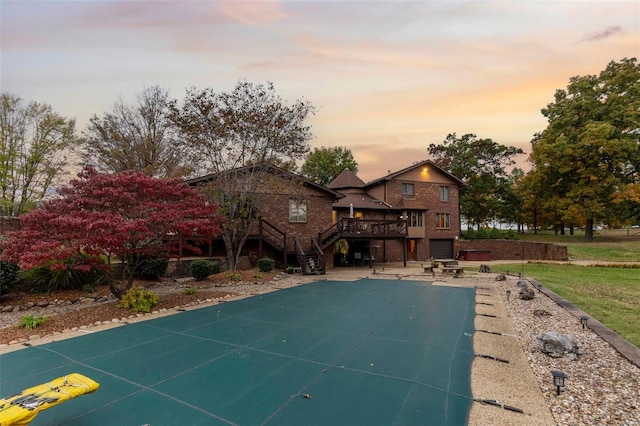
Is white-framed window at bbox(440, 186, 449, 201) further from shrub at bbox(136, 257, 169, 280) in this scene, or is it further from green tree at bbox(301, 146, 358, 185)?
shrub at bbox(136, 257, 169, 280)

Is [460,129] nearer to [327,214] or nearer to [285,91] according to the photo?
[327,214]

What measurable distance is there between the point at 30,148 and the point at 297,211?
1655 cm

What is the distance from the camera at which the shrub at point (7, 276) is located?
26.7 feet

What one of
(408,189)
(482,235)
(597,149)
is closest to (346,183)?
(408,189)

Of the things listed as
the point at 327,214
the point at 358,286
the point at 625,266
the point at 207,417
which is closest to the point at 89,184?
the point at 207,417

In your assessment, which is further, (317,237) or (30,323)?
(317,237)

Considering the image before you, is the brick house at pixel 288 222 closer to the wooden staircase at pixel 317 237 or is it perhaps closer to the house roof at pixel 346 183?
the wooden staircase at pixel 317 237

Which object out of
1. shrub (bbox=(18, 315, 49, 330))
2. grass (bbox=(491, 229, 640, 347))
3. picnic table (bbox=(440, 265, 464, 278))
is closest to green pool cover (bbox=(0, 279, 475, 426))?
shrub (bbox=(18, 315, 49, 330))

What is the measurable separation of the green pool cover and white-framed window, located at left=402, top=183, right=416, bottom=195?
1771 centimetres

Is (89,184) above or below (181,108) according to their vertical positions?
below

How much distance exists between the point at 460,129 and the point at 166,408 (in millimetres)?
37004

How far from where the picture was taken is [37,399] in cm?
279

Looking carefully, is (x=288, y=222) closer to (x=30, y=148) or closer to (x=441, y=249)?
(x=441, y=249)

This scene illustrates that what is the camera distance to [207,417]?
317cm
